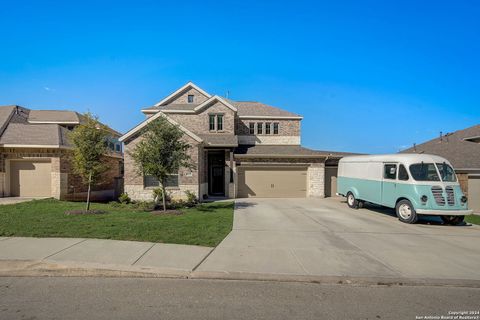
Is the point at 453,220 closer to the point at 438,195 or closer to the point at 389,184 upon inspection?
the point at 438,195

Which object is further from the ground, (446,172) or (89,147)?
(89,147)

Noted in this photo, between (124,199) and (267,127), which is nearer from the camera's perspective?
(124,199)

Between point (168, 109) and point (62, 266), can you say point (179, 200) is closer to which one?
point (168, 109)

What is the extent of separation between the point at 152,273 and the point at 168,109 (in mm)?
17676

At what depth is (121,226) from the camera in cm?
877

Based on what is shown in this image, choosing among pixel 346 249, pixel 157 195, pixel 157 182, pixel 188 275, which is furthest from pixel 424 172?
pixel 157 182

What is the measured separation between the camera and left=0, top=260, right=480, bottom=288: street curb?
5.07 meters

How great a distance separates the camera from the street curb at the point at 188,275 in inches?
200

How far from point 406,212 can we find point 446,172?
2.36m

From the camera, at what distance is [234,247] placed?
22.5 feet

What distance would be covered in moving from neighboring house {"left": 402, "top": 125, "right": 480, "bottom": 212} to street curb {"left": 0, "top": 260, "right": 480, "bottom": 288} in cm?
1261

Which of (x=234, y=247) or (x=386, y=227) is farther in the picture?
(x=386, y=227)

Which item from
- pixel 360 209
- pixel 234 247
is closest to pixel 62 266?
pixel 234 247

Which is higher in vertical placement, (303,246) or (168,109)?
(168,109)
